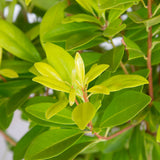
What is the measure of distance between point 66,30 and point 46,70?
11 centimetres

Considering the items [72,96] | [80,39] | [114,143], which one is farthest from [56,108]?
[114,143]

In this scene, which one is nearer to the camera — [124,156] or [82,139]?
[82,139]

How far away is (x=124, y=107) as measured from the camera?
40 centimetres

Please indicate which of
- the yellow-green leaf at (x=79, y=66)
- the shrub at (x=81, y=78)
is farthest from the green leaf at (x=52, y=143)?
the yellow-green leaf at (x=79, y=66)

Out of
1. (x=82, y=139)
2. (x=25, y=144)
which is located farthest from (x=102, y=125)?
(x=25, y=144)

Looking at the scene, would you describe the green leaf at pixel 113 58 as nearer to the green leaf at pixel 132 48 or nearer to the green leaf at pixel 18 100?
the green leaf at pixel 132 48

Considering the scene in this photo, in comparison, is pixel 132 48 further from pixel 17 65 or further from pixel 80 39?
pixel 17 65

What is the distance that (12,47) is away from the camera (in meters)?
0.48

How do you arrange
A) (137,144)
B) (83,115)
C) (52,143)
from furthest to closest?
(137,144) → (52,143) → (83,115)

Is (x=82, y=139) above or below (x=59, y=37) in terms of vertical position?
below

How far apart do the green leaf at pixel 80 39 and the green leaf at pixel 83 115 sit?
10 cm

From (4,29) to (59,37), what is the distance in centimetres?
10

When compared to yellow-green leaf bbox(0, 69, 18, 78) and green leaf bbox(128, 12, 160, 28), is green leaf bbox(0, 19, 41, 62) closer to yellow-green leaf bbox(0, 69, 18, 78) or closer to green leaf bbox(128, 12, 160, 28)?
yellow-green leaf bbox(0, 69, 18, 78)

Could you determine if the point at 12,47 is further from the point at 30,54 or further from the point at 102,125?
the point at 102,125
